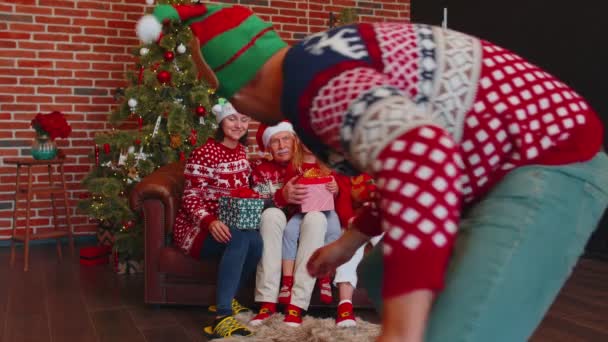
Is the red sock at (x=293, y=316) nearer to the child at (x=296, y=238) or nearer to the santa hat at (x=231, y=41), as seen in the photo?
the child at (x=296, y=238)

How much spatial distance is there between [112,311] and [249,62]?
2.35 m

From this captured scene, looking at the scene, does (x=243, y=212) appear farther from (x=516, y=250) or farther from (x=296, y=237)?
(x=516, y=250)

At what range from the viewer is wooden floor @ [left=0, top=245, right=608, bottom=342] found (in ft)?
7.97

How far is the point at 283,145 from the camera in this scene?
117 inches

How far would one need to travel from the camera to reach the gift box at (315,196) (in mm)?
2754

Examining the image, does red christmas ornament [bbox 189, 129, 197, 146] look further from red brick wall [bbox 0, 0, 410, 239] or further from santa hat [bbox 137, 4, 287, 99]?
santa hat [bbox 137, 4, 287, 99]

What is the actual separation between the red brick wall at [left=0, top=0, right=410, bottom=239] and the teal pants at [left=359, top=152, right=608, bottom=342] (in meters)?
4.40

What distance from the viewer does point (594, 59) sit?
392cm

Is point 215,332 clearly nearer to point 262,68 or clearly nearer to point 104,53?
point 262,68

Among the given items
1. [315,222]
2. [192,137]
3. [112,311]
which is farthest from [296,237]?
[192,137]

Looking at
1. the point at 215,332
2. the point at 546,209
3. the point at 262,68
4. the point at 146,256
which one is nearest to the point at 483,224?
the point at 546,209

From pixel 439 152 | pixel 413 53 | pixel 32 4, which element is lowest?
pixel 439 152

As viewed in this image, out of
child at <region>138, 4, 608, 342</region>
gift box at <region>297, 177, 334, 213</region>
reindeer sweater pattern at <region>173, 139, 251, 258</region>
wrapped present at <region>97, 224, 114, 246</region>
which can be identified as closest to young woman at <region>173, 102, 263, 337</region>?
reindeer sweater pattern at <region>173, 139, 251, 258</region>

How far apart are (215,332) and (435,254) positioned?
2.06m
